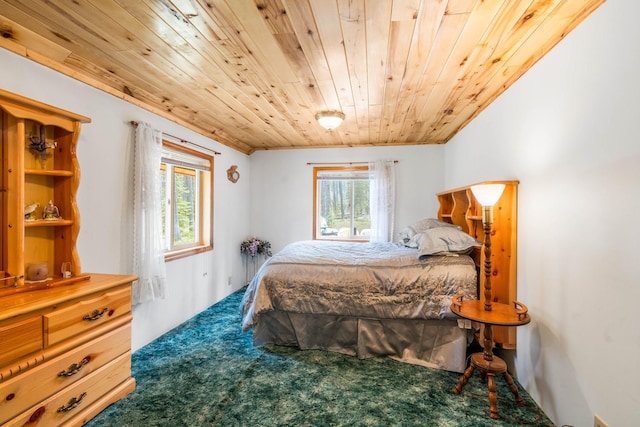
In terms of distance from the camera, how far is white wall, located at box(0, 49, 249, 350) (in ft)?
6.31

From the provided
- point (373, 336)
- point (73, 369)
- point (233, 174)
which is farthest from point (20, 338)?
point (233, 174)

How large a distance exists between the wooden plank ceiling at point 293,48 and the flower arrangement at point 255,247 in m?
2.31

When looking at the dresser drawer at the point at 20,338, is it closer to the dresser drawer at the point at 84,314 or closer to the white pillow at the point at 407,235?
the dresser drawer at the point at 84,314

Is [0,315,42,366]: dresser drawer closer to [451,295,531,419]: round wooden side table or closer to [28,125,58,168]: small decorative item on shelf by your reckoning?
[28,125,58,168]: small decorative item on shelf

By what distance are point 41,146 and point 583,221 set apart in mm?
3121

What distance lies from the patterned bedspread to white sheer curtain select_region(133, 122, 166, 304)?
0.87 meters

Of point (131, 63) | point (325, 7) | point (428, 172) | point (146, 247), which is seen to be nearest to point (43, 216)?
point (146, 247)

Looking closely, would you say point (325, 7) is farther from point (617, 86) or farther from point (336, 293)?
point (336, 293)

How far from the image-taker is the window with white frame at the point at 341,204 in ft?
16.0

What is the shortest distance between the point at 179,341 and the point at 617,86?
358cm

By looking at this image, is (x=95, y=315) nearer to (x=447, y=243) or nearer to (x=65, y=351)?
(x=65, y=351)

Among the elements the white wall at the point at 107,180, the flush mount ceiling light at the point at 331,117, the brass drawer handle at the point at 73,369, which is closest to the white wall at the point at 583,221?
the flush mount ceiling light at the point at 331,117

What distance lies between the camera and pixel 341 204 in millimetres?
4953

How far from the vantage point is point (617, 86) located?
130 centimetres
